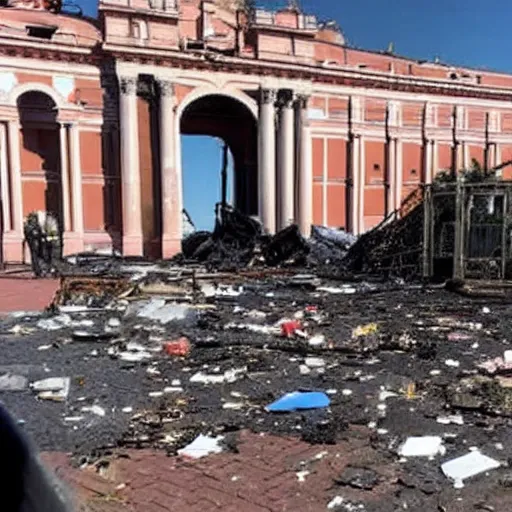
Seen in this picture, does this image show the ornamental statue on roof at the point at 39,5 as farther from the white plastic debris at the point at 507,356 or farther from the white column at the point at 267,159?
the white plastic debris at the point at 507,356

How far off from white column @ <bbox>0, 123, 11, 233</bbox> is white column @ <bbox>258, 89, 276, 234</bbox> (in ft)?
33.0

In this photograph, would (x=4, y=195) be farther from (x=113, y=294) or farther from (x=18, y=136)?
(x=113, y=294)

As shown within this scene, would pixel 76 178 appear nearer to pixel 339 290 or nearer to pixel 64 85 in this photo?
pixel 64 85

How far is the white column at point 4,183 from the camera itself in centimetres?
2228

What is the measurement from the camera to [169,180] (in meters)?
24.2

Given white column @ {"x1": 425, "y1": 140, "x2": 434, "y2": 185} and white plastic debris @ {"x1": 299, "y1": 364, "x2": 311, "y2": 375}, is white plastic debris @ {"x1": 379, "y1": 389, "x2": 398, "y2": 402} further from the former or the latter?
white column @ {"x1": 425, "y1": 140, "x2": 434, "y2": 185}

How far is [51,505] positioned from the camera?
108cm

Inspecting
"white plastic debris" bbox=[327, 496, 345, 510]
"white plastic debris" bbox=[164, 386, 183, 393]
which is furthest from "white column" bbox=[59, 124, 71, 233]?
"white plastic debris" bbox=[327, 496, 345, 510]

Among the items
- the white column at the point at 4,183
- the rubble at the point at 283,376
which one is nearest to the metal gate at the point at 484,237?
the rubble at the point at 283,376

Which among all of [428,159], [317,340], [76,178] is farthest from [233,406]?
[428,159]

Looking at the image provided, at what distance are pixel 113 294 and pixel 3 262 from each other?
13.0m

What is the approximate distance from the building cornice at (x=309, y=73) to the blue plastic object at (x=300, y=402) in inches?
815

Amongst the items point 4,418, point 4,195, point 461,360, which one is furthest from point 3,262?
point 4,418

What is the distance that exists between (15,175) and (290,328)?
1800 cm
